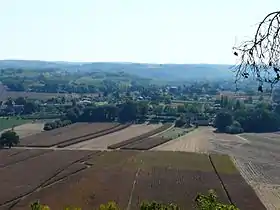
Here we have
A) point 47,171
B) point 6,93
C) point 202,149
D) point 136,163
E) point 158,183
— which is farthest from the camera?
point 6,93

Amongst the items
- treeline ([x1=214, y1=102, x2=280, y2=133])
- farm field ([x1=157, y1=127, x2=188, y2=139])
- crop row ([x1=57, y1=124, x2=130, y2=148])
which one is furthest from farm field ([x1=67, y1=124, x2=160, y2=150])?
treeline ([x1=214, y1=102, x2=280, y2=133])

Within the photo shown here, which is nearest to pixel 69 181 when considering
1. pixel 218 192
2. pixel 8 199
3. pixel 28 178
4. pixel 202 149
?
pixel 28 178

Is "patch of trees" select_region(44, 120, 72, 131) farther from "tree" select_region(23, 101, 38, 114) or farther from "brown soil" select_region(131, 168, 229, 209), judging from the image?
"brown soil" select_region(131, 168, 229, 209)

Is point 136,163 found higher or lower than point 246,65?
lower

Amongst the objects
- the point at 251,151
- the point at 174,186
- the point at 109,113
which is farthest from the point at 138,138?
the point at 174,186

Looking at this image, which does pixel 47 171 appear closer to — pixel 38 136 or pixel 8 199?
pixel 8 199

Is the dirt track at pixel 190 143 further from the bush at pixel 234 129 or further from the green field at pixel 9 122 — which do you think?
the green field at pixel 9 122
